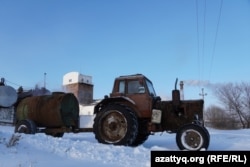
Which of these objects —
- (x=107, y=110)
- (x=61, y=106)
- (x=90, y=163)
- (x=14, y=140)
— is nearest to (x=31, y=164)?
(x=90, y=163)

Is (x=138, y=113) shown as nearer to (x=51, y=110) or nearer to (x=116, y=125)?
(x=116, y=125)

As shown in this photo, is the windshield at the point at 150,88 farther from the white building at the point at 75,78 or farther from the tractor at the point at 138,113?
the white building at the point at 75,78

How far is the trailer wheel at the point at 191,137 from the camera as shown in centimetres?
1075

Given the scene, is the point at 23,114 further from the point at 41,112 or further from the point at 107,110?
the point at 107,110

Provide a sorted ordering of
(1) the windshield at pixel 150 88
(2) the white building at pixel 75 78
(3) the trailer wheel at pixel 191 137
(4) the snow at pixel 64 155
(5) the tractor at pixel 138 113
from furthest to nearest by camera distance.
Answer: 1. (2) the white building at pixel 75 78
2. (1) the windshield at pixel 150 88
3. (5) the tractor at pixel 138 113
4. (3) the trailer wheel at pixel 191 137
5. (4) the snow at pixel 64 155

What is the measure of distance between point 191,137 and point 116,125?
2.61 meters

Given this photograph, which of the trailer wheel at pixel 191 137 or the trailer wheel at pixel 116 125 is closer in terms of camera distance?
the trailer wheel at pixel 191 137

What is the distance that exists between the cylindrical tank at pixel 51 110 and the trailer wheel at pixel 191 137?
18.9ft

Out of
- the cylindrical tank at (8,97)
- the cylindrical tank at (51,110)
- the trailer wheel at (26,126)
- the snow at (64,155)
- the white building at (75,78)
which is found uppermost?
the white building at (75,78)

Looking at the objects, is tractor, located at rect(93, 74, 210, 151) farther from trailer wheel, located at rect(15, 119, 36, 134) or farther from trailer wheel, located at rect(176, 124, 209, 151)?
trailer wheel, located at rect(15, 119, 36, 134)

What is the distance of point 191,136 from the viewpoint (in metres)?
10.9

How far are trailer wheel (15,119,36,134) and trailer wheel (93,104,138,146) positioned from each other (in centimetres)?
351

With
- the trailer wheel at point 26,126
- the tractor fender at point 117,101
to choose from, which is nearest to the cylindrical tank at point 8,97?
the trailer wheel at point 26,126

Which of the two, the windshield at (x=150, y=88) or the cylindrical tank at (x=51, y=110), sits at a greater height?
the windshield at (x=150, y=88)
